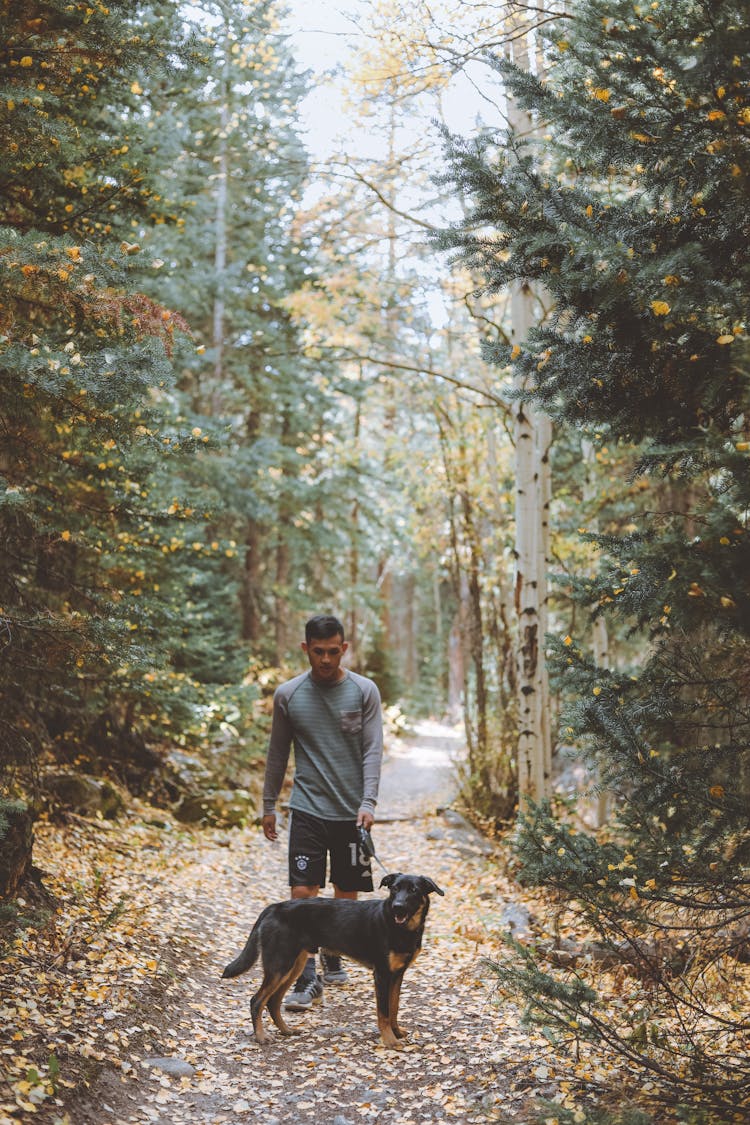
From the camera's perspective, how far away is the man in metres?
5.00

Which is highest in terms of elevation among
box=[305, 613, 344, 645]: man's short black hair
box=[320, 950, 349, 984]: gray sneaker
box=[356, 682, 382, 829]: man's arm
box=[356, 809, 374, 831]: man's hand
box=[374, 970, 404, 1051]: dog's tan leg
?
box=[305, 613, 344, 645]: man's short black hair

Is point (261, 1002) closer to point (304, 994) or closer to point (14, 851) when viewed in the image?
point (304, 994)

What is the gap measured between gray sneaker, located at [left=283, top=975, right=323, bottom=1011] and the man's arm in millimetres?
1109

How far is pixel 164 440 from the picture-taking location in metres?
5.13

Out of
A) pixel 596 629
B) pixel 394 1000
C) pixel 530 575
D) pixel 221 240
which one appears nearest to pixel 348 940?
pixel 394 1000

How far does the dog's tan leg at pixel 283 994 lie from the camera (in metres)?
4.40

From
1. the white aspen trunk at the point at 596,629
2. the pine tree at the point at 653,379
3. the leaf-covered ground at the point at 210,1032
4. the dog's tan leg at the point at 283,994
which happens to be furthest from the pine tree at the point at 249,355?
the pine tree at the point at 653,379

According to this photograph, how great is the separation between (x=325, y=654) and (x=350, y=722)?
0.49 meters

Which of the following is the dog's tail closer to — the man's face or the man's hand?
the man's hand

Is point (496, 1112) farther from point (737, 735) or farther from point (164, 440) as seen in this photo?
point (164, 440)

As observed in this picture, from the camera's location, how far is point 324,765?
5.07m

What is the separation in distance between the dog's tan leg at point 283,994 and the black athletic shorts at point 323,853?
553 mm

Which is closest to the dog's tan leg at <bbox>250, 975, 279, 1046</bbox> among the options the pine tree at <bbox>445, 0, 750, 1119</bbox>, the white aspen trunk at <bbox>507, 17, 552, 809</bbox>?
the pine tree at <bbox>445, 0, 750, 1119</bbox>

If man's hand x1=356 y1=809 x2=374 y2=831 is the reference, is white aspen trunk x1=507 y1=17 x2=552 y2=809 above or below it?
above
